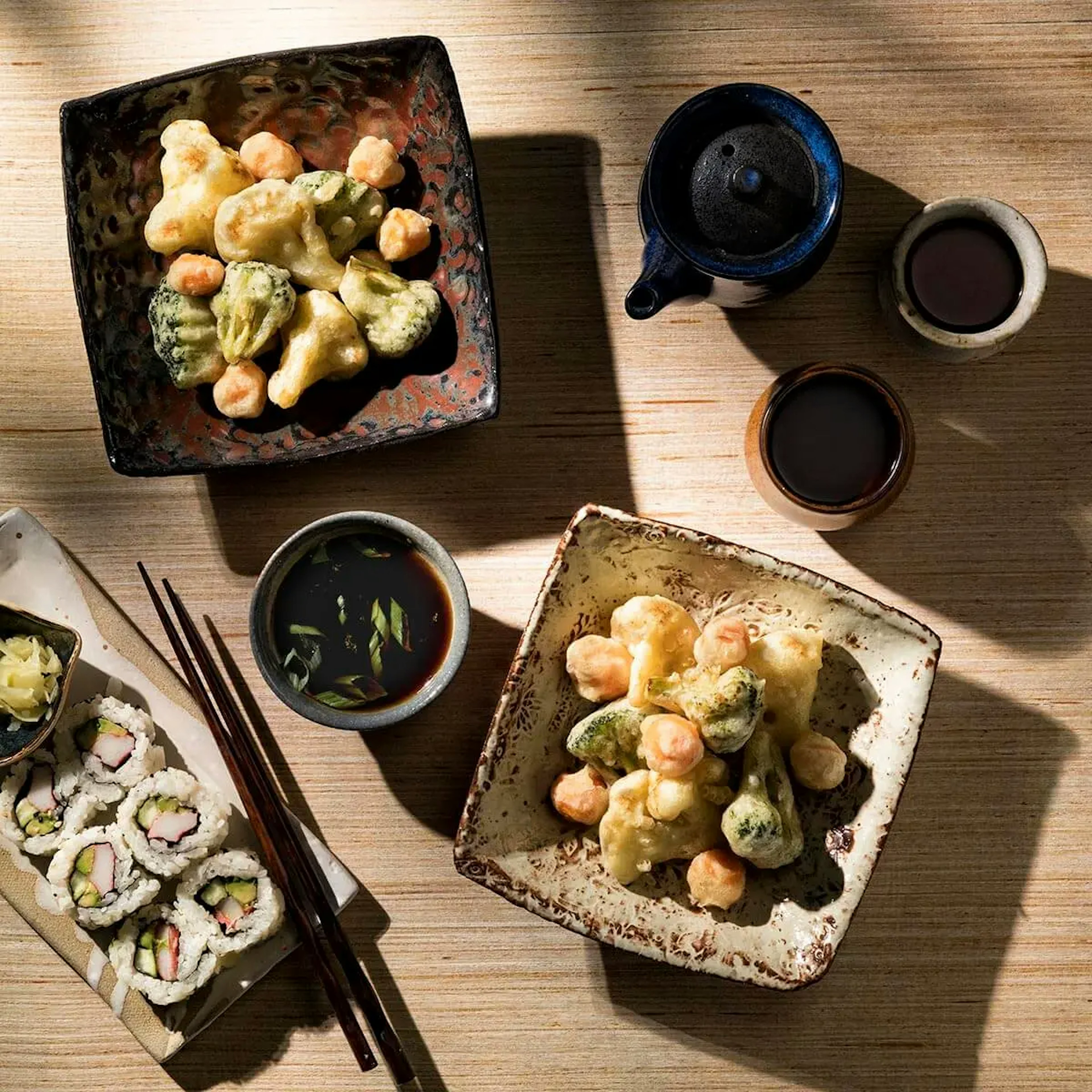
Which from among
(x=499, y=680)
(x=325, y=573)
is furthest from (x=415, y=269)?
(x=499, y=680)

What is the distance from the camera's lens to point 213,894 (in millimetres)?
1517

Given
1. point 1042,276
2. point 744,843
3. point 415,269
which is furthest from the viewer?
point 415,269

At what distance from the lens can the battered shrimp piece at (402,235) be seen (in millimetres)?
1457

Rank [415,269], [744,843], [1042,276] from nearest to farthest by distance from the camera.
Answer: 1. [744,843]
2. [1042,276]
3. [415,269]

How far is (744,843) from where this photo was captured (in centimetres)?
129

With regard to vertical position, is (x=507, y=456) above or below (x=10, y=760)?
above

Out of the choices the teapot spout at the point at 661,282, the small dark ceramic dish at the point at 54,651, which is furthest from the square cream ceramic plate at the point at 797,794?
the small dark ceramic dish at the point at 54,651

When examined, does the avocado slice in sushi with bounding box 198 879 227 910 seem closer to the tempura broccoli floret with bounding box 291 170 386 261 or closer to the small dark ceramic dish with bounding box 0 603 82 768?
the small dark ceramic dish with bounding box 0 603 82 768

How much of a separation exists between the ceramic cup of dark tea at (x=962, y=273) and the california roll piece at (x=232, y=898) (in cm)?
118

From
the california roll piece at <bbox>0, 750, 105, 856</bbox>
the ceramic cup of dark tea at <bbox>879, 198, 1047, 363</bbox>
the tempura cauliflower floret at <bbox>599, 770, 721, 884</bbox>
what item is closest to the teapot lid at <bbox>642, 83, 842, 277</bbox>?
the ceramic cup of dark tea at <bbox>879, 198, 1047, 363</bbox>

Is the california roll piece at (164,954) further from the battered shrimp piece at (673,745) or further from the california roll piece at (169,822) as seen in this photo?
the battered shrimp piece at (673,745)

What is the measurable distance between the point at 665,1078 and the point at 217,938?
26.9 inches

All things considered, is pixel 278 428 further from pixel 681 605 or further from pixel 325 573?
pixel 681 605

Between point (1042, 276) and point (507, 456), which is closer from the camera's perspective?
point (1042, 276)
